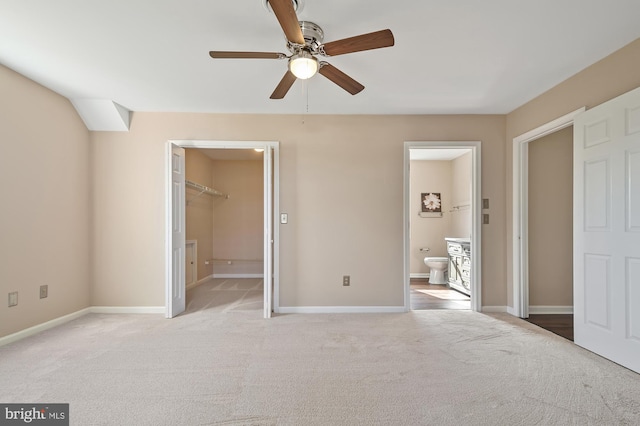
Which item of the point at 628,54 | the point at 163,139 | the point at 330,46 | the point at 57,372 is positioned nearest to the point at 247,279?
the point at 163,139

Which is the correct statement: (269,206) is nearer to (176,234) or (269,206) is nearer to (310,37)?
(176,234)

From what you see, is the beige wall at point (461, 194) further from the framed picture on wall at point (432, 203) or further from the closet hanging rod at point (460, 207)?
the framed picture on wall at point (432, 203)

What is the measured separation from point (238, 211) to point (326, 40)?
481 cm

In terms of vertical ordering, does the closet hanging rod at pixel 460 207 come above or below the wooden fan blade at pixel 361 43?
below

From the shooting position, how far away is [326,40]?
2.34 meters

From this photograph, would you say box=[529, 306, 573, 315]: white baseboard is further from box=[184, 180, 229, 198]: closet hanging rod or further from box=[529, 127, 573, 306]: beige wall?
box=[184, 180, 229, 198]: closet hanging rod

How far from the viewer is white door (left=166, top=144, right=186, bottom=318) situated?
3664 mm

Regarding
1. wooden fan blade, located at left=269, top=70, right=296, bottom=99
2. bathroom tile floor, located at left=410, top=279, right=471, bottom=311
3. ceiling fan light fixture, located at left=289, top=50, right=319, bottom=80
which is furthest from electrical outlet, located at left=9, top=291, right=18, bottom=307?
bathroom tile floor, located at left=410, top=279, right=471, bottom=311

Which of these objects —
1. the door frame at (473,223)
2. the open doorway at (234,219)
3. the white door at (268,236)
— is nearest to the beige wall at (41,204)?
the white door at (268,236)

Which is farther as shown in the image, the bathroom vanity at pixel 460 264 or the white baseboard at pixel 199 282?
the white baseboard at pixel 199 282

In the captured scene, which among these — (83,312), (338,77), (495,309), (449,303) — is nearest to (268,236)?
(338,77)

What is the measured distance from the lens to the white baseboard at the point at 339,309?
3816 millimetres

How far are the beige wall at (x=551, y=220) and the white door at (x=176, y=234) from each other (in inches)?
167

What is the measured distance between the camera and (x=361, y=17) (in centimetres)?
207
